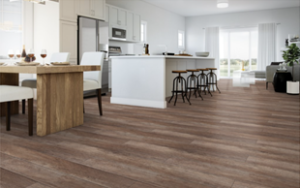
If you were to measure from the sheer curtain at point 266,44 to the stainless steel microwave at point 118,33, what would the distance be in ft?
20.9

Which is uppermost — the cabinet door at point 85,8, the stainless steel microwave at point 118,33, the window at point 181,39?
the window at point 181,39

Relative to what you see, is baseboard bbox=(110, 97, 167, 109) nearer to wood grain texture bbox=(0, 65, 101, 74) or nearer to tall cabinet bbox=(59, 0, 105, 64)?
tall cabinet bbox=(59, 0, 105, 64)

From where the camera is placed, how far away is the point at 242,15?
10891 millimetres

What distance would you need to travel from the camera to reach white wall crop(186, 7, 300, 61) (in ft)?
33.2

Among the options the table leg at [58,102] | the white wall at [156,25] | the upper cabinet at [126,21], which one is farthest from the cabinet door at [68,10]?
the table leg at [58,102]

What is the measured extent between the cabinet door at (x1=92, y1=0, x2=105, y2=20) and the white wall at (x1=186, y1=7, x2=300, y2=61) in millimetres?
6740

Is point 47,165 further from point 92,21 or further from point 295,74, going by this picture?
point 295,74

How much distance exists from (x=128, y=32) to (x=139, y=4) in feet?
5.70

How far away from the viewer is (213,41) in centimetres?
1160

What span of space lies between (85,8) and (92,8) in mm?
221

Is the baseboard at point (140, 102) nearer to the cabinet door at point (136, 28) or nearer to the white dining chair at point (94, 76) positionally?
the white dining chair at point (94, 76)

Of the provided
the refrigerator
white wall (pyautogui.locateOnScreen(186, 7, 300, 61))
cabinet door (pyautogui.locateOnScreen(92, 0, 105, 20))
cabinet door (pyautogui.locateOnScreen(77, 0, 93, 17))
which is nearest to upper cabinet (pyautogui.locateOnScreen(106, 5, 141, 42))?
cabinet door (pyautogui.locateOnScreen(92, 0, 105, 20))

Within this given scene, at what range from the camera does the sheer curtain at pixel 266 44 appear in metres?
10.4

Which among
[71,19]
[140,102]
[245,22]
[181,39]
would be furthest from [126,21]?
[245,22]
